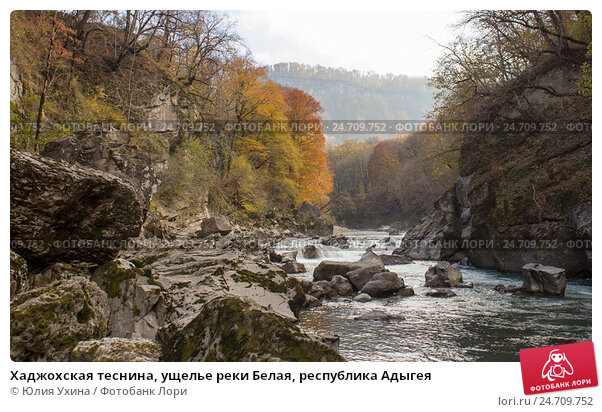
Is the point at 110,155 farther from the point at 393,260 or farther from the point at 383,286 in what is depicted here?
the point at 393,260

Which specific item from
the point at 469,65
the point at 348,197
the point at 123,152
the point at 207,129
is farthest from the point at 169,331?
the point at 348,197

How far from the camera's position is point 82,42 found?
15594mm

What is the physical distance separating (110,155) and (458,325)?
11.2 meters

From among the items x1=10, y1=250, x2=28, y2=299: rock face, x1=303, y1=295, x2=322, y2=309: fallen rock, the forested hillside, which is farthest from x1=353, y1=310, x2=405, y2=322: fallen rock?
the forested hillside

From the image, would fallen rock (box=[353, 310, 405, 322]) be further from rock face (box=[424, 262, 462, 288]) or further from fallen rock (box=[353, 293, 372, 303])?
rock face (box=[424, 262, 462, 288])

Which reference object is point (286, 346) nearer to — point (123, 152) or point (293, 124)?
point (123, 152)

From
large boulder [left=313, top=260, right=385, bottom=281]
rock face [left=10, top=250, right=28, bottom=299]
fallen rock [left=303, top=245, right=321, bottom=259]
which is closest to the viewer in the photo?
rock face [left=10, top=250, right=28, bottom=299]

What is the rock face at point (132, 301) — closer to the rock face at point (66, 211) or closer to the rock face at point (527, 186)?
the rock face at point (66, 211)

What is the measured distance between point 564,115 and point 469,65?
6574 mm

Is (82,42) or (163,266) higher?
(82,42)

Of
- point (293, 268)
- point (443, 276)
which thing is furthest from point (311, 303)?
point (293, 268)

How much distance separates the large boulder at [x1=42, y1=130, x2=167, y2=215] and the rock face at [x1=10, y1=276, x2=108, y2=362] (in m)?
4.39

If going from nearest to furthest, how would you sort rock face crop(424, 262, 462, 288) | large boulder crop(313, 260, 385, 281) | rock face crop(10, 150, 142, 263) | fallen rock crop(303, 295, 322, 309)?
rock face crop(10, 150, 142, 263)
fallen rock crop(303, 295, 322, 309)
rock face crop(424, 262, 462, 288)
large boulder crop(313, 260, 385, 281)

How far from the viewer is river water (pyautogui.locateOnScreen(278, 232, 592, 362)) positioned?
513cm
